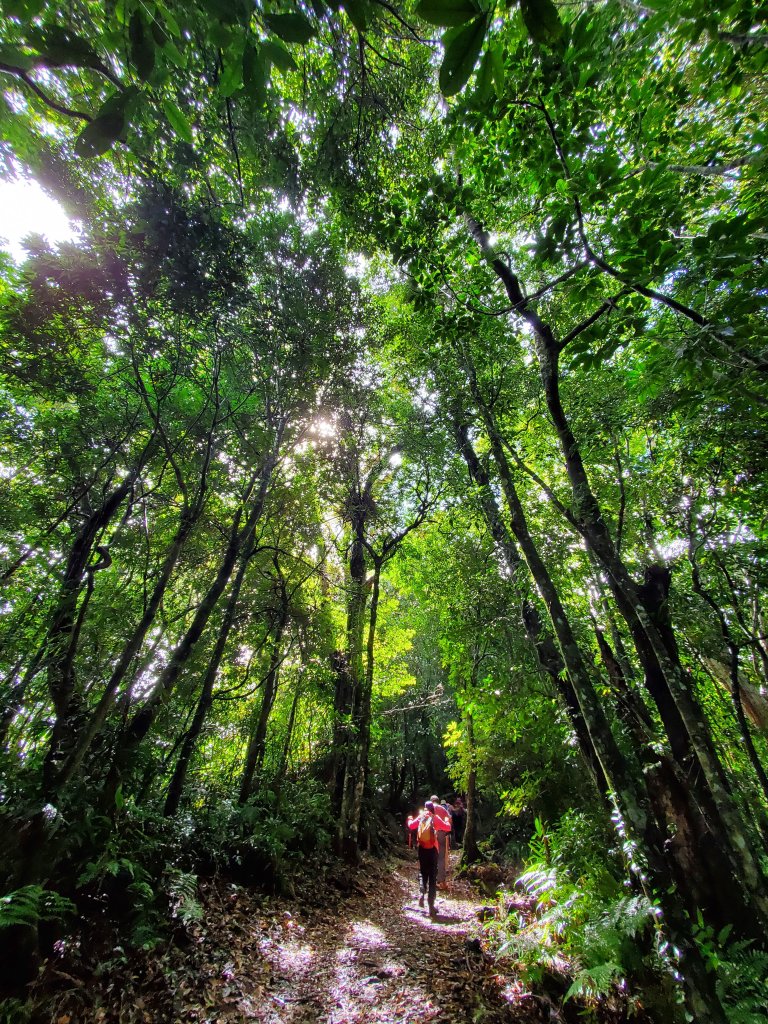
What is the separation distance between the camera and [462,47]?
1.06 m

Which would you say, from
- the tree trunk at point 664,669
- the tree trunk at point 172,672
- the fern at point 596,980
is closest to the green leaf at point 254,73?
the tree trunk at point 664,669

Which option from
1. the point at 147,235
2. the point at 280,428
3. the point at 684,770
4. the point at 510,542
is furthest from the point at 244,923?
the point at 147,235

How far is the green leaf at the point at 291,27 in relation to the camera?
1.19m

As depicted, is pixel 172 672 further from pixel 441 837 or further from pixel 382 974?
pixel 441 837

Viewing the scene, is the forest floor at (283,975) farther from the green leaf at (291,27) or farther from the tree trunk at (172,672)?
the green leaf at (291,27)

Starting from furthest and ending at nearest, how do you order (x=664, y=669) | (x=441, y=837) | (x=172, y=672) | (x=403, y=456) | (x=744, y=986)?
(x=403, y=456)
(x=441, y=837)
(x=172, y=672)
(x=664, y=669)
(x=744, y=986)

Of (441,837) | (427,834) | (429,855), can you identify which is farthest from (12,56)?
(441,837)

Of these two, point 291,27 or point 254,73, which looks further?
point 254,73

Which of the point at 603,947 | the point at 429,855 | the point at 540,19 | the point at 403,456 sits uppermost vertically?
the point at 403,456

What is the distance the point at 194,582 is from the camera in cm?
994

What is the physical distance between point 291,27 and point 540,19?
0.71m

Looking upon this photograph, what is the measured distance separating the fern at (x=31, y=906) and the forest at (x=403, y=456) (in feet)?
0.16

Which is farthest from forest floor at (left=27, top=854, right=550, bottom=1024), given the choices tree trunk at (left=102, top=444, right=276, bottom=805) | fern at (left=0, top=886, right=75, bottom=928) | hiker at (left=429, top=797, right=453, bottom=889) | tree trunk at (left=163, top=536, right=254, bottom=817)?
tree trunk at (left=102, top=444, right=276, bottom=805)

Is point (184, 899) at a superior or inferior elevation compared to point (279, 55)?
inferior
